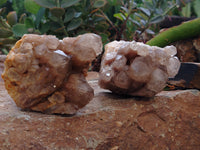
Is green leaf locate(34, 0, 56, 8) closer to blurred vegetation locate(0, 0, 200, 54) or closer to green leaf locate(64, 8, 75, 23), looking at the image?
blurred vegetation locate(0, 0, 200, 54)

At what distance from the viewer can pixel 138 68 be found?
1052 millimetres

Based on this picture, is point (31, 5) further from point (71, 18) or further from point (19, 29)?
point (71, 18)

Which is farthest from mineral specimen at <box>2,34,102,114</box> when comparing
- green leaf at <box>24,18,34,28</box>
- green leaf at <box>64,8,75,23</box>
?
green leaf at <box>24,18,34,28</box>

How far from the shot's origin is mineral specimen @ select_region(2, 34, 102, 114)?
895 millimetres

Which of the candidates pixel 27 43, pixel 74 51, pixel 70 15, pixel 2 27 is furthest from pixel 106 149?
pixel 2 27

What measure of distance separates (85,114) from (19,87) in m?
0.32

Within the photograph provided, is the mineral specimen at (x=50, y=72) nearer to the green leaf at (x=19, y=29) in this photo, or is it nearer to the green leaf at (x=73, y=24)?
the green leaf at (x=73, y=24)

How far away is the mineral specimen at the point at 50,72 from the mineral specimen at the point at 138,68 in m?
0.18

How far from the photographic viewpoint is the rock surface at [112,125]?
839 mm

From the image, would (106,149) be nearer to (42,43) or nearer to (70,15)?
(42,43)

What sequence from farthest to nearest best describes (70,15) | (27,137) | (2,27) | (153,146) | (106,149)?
(2,27), (70,15), (153,146), (106,149), (27,137)

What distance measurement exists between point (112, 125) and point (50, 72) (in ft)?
1.22

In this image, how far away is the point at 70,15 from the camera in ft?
7.04

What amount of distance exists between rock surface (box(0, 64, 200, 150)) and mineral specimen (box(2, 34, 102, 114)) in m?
0.06
